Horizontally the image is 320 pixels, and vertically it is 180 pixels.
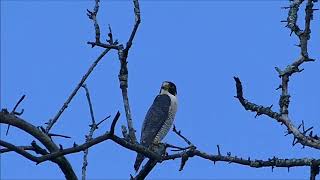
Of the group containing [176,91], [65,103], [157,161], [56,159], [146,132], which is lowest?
[56,159]

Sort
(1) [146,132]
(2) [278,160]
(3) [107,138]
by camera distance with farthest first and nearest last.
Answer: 1. (1) [146,132]
2. (2) [278,160]
3. (3) [107,138]

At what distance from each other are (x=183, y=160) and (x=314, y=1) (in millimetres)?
1484

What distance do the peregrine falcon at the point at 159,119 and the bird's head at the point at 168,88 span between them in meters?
0.37

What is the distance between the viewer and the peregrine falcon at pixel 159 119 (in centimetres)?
1011

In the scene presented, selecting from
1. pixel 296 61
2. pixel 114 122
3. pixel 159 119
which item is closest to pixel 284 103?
pixel 296 61

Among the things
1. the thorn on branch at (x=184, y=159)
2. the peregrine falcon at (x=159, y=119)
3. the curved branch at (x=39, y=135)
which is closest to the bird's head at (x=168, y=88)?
the peregrine falcon at (x=159, y=119)

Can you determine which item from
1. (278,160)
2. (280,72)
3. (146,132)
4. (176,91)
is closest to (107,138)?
(278,160)

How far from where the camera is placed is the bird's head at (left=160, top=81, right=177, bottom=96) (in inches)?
466

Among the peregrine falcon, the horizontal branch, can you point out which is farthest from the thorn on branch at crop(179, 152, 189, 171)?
the peregrine falcon

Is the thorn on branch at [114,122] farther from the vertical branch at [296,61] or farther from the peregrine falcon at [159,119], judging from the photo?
the peregrine falcon at [159,119]

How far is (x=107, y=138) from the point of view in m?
3.05

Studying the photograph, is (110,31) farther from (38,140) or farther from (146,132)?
(146,132)

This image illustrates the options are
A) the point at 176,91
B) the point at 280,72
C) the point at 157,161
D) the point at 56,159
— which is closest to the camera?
the point at 56,159

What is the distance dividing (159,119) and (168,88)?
1529 mm
